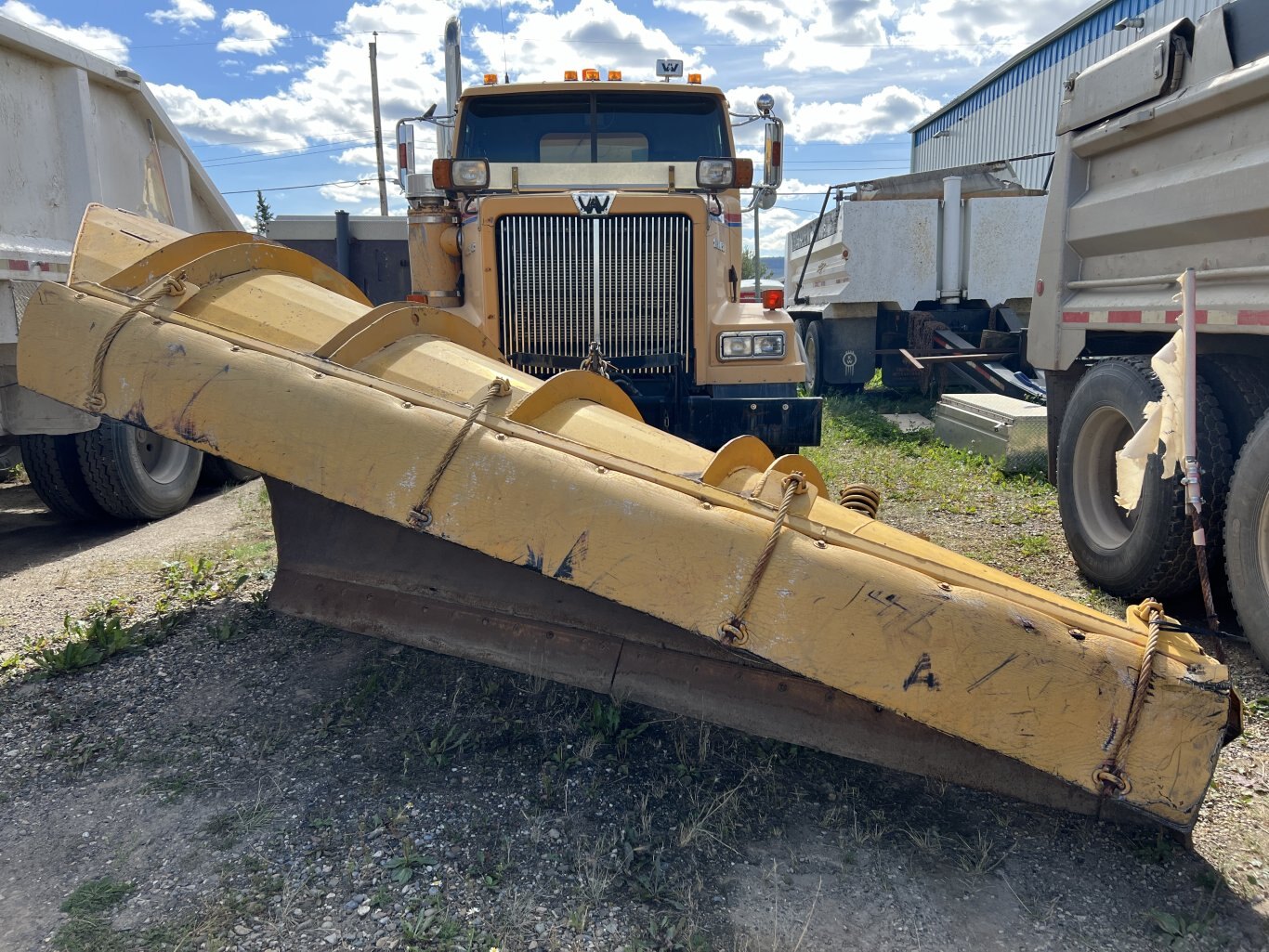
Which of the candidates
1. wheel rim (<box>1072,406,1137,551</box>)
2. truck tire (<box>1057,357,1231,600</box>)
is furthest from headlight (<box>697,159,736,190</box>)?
wheel rim (<box>1072,406,1137,551</box>)

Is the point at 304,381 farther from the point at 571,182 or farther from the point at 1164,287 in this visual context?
the point at 1164,287

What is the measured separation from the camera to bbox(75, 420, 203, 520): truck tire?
17.4 feet

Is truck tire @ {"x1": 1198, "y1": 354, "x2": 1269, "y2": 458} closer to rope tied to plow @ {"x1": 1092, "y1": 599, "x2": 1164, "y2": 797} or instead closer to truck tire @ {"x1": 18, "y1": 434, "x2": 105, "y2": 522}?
rope tied to plow @ {"x1": 1092, "y1": 599, "x2": 1164, "y2": 797}

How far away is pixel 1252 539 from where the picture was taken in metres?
3.28

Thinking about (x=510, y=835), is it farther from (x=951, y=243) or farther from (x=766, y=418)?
(x=951, y=243)

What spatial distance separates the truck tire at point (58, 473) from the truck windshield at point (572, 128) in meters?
2.91

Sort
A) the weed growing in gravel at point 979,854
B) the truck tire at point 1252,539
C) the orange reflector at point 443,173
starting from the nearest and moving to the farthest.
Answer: the weed growing in gravel at point 979,854, the truck tire at point 1252,539, the orange reflector at point 443,173

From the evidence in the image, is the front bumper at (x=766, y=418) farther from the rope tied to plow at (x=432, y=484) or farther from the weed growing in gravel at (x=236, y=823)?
the weed growing in gravel at (x=236, y=823)

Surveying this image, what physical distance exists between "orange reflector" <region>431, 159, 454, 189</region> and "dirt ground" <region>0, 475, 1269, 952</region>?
2.89m

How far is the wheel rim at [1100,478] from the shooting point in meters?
4.50

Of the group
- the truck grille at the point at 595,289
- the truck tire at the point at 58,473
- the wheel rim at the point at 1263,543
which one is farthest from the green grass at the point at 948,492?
the truck tire at the point at 58,473

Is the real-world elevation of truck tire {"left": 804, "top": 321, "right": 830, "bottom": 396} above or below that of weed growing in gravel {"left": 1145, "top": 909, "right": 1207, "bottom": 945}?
above

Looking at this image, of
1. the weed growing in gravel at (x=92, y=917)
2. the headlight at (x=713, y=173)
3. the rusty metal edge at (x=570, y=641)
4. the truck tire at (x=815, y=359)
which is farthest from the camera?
the truck tire at (x=815, y=359)

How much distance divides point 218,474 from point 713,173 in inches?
169
